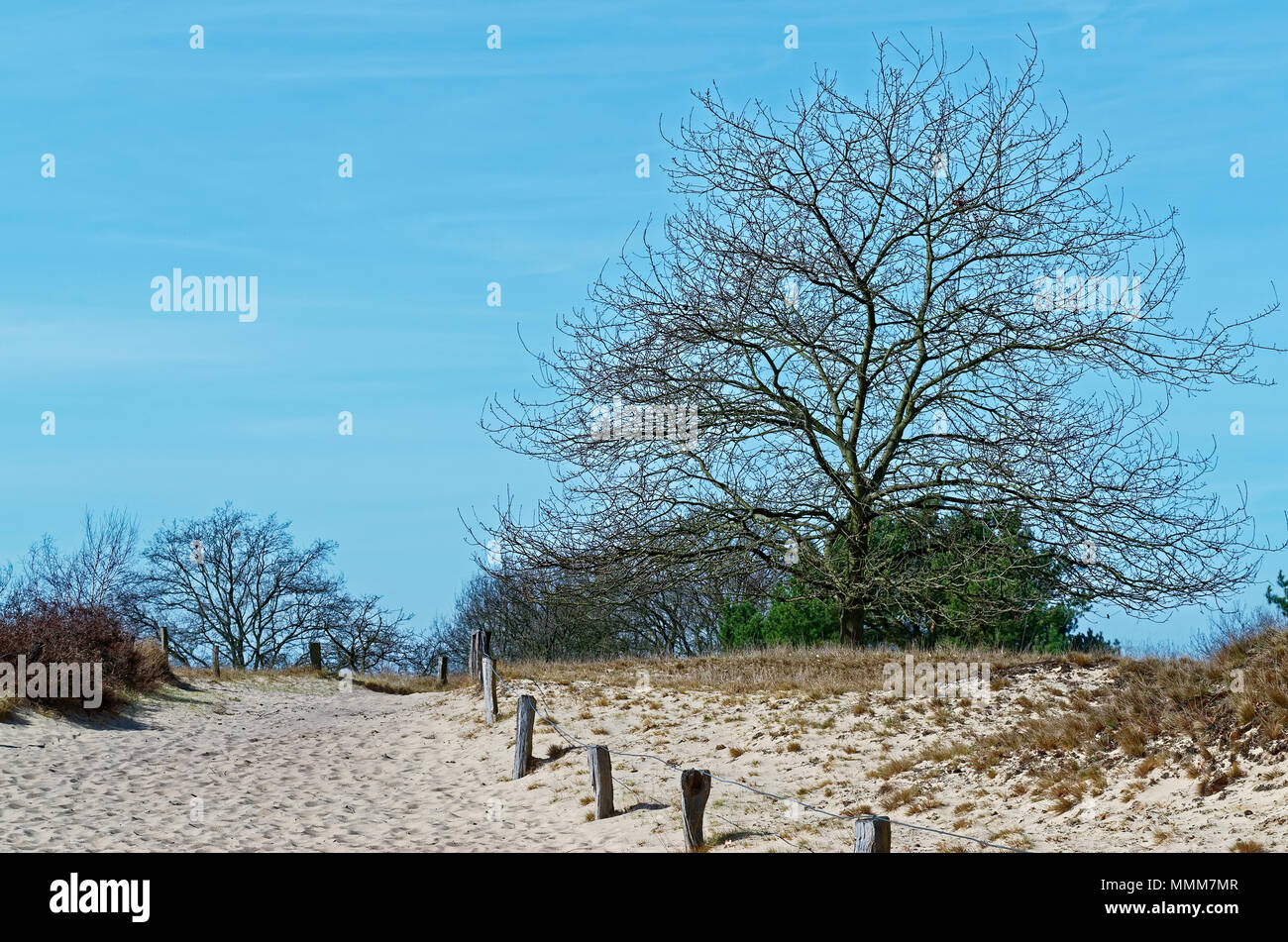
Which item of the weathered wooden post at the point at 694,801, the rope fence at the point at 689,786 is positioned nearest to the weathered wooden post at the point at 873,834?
the rope fence at the point at 689,786

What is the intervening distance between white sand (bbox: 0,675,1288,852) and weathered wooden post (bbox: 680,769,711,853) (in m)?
0.29

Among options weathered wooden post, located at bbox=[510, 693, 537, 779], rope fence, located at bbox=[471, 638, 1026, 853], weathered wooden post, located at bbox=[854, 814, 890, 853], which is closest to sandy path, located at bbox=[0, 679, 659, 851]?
weathered wooden post, located at bbox=[510, 693, 537, 779]

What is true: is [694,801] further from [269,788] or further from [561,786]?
[269,788]

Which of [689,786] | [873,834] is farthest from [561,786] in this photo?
[873,834]

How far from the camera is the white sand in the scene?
9695 mm

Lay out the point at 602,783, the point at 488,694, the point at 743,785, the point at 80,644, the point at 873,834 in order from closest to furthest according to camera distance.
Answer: the point at 873,834, the point at 743,785, the point at 602,783, the point at 488,694, the point at 80,644

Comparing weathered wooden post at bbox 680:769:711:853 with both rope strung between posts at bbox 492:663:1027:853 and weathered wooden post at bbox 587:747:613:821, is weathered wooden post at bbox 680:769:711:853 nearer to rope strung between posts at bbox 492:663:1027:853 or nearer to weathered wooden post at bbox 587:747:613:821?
rope strung between posts at bbox 492:663:1027:853

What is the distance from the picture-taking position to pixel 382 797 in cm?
1343

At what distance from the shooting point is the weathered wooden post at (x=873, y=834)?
7449 millimetres

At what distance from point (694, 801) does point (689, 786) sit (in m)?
0.18

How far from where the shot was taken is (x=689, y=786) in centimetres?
925

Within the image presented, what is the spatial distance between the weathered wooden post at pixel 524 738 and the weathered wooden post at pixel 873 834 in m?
6.78
